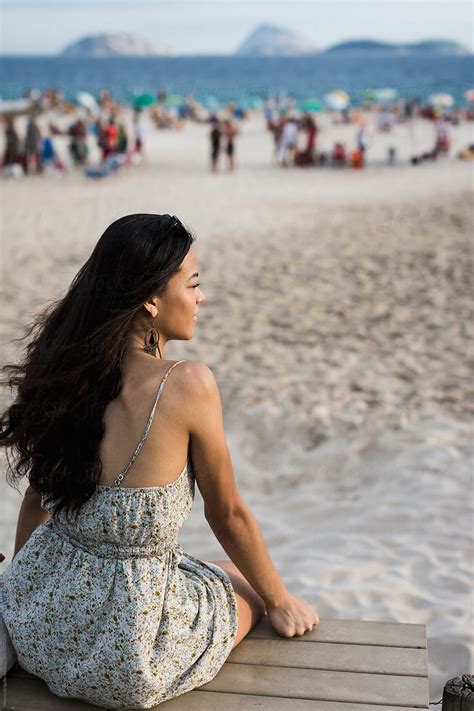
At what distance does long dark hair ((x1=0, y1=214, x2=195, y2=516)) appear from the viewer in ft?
6.50

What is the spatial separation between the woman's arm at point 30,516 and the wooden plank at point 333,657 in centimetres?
62

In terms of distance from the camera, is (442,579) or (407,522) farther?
(407,522)

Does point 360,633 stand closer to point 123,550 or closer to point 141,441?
point 123,550

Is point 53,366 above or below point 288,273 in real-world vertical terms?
above

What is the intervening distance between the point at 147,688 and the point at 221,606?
0.94 feet

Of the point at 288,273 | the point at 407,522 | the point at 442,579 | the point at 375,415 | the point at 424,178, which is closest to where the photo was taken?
the point at 442,579

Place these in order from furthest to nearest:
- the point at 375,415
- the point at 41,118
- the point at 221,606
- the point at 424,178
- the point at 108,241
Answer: the point at 41,118 → the point at 424,178 → the point at 375,415 → the point at 221,606 → the point at 108,241

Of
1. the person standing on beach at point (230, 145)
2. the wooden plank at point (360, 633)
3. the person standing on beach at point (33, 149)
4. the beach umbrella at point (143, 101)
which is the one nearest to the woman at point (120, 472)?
the wooden plank at point (360, 633)

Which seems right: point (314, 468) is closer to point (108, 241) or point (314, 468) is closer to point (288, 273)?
point (108, 241)

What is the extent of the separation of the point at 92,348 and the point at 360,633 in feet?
3.32

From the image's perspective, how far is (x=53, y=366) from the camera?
2025 mm

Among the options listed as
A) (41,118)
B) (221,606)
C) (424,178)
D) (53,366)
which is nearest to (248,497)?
(221,606)

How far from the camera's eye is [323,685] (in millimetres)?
2068

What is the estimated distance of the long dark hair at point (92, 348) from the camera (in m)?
1.98
